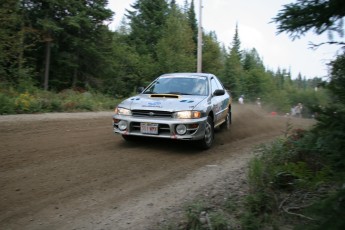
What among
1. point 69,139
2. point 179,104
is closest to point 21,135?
point 69,139

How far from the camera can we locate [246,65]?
7012 centimetres

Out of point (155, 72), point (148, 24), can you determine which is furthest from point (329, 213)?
point (148, 24)

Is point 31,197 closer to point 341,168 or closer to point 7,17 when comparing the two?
point 341,168

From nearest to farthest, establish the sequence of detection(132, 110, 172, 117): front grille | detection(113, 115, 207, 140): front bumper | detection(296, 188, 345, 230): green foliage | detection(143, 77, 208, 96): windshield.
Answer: detection(296, 188, 345, 230): green foliage, detection(113, 115, 207, 140): front bumper, detection(132, 110, 172, 117): front grille, detection(143, 77, 208, 96): windshield

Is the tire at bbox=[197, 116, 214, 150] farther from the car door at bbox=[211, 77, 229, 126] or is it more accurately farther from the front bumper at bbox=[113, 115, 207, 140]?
the car door at bbox=[211, 77, 229, 126]

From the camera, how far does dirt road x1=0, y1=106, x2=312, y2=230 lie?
366 cm

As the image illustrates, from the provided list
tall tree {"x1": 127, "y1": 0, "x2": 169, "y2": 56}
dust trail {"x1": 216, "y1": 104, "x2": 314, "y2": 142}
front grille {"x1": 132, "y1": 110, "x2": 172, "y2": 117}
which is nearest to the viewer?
front grille {"x1": 132, "y1": 110, "x2": 172, "y2": 117}

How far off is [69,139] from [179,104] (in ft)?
9.69

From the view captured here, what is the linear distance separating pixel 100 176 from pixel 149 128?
1.86m

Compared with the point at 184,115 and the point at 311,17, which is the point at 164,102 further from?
the point at 311,17

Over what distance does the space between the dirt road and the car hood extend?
95 centimetres

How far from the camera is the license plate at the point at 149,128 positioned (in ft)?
21.6

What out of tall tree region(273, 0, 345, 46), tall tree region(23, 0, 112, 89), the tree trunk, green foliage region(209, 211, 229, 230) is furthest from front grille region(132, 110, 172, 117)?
the tree trunk

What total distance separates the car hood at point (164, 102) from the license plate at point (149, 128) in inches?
14.2
